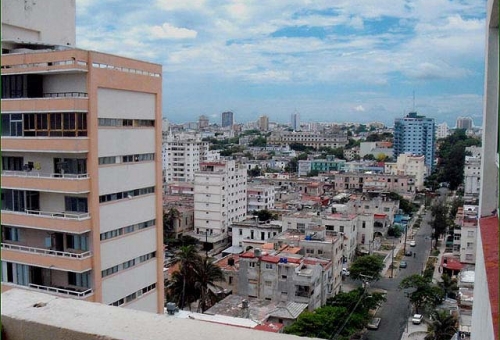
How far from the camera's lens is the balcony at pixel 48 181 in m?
6.08

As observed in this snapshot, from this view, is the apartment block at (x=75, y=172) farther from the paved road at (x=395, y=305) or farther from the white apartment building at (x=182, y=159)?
the white apartment building at (x=182, y=159)

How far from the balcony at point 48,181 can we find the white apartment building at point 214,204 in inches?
580

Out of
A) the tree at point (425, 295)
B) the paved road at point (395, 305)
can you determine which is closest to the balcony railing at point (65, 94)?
the paved road at point (395, 305)

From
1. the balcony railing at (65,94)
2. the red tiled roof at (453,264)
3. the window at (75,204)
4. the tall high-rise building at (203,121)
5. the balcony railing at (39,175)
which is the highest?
the tall high-rise building at (203,121)

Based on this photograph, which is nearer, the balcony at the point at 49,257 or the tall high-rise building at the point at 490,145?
the tall high-rise building at the point at 490,145

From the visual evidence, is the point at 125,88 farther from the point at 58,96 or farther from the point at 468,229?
the point at 468,229

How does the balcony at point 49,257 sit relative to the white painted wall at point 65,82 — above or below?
below

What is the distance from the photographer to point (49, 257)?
20.7 ft

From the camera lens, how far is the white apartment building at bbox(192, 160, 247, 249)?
21234 mm

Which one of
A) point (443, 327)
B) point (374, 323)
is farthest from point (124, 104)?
point (374, 323)

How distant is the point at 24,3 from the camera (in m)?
7.05

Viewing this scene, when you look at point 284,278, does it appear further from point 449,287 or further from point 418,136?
point 418,136

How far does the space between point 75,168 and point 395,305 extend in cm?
1098

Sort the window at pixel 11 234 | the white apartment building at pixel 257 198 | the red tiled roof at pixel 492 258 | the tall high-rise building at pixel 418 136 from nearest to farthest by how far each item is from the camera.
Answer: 1. the red tiled roof at pixel 492 258
2. the window at pixel 11 234
3. the white apartment building at pixel 257 198
4. the tall high-rise building at pixel 418 136
